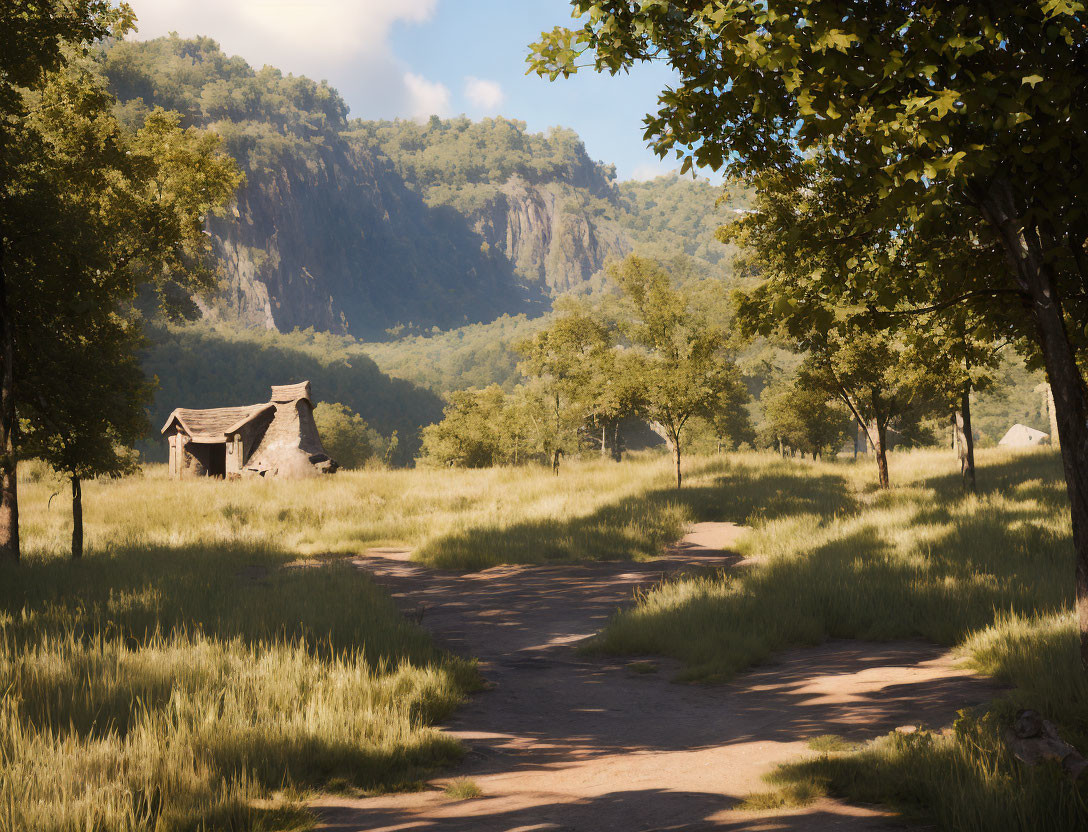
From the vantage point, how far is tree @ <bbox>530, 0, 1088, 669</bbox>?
4.32m

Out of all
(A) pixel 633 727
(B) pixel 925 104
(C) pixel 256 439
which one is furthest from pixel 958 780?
(C) pixel 256 439

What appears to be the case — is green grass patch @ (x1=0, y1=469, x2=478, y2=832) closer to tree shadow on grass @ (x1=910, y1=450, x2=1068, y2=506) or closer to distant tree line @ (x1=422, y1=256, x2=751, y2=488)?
tree shadow on grass @ (x1=910, y1=450, x2=1068, y2=506)

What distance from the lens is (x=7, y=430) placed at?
12.1 m

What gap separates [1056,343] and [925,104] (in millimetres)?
2337

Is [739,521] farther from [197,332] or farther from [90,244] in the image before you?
[197,332]

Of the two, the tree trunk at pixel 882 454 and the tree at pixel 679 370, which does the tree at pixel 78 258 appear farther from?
the tree trunk at pixel 882 454

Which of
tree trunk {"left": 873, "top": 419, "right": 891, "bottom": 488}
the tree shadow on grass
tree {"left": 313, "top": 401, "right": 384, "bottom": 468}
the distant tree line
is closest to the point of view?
the tree shadow on grass

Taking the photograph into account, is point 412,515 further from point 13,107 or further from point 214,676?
point 214,676

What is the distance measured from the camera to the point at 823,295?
685 centimetres

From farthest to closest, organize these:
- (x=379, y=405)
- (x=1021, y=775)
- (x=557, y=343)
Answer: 1. (x=379, y=405)
2. (x=557, y=343)
3. (x=1021, y=775)

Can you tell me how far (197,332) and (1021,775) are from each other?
124 meters

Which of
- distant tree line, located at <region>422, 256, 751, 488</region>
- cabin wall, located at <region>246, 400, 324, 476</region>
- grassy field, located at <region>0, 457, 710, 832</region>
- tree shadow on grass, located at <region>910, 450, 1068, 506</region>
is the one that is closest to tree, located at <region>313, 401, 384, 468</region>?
distant tree line, located at <region>422, 256, 751, 488</region>

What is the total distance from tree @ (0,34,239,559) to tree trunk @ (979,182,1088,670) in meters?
12.9

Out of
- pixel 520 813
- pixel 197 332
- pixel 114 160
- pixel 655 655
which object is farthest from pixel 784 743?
pixel 197 332
